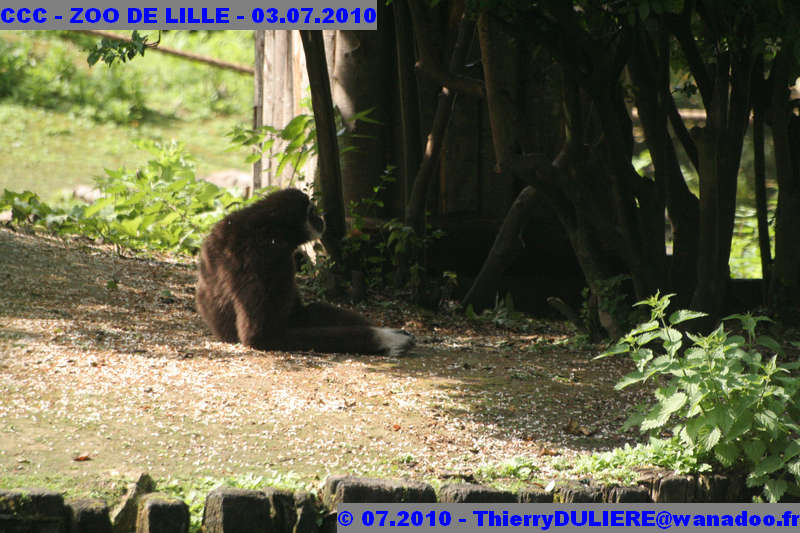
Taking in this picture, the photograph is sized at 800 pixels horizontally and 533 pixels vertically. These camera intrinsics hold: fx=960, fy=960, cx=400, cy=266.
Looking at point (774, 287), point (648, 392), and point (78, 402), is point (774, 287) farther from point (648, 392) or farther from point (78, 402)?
point (78, 402)

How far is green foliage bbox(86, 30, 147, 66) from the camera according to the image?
5.52 metres

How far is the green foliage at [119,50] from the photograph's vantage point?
552 centimetres

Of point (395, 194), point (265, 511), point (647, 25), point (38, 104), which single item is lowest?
point (265, 511)

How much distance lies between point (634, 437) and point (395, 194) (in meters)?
4.61

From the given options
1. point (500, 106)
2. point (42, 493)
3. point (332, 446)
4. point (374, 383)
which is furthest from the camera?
point (500, 106)

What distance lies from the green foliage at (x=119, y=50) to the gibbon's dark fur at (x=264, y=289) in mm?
1348

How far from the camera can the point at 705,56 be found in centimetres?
723

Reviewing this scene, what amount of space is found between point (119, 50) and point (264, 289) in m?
1.73

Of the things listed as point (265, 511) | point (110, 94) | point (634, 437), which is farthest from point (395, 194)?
point (110, 94)

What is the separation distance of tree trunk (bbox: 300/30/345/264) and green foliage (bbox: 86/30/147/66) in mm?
2076

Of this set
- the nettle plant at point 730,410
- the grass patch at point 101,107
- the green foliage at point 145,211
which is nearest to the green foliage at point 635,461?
the nettle plant at point 730,410

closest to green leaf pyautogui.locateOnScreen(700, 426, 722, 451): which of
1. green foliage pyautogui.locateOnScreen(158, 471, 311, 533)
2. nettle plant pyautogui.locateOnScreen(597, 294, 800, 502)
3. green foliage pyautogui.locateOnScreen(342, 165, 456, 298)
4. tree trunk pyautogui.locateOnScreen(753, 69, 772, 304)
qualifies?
nettle plant pyautogui.locateOnScreen(597, 294, 800, 502)

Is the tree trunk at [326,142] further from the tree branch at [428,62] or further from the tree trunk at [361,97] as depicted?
the tree branch at [428,62]

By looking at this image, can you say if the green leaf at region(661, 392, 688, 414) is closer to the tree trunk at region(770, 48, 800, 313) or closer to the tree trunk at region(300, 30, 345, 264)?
the tree trunk at region(770, 48, 800, 313)
